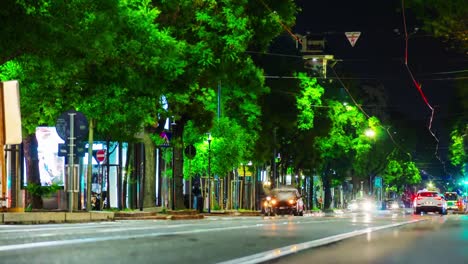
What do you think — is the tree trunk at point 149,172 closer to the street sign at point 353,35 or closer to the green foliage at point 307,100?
the street sign at point 353,35

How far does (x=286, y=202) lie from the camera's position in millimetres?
55656

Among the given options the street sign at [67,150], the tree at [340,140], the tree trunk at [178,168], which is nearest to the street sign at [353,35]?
the tree trunk at [178,168]

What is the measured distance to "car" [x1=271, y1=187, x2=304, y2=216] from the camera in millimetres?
55531

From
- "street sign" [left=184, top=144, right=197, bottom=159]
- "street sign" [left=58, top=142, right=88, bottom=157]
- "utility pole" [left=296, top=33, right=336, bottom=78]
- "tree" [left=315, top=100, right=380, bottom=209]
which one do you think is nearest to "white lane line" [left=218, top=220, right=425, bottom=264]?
"street sign" [left=58, top=142, right=88, bottom=157]

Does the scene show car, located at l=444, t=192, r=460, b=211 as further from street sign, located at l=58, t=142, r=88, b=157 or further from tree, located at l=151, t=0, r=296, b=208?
street sign, located at l=58, t=142, r=88, b=157

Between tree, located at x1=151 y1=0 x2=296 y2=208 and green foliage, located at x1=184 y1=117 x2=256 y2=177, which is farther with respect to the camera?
green foliage, located at x1=184 y1=117 x2=256 y2=177

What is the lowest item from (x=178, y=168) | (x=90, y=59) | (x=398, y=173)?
(x=398, y=173)

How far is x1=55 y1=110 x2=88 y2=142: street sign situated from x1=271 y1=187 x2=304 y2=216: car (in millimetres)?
27246

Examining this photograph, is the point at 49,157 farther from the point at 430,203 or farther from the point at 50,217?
the point at 430,203

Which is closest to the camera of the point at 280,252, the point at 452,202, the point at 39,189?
the point at 280,252

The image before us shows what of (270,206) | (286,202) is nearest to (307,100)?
(286,202)

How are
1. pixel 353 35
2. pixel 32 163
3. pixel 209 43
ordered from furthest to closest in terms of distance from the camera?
pixel 353 35
pixel 209 43
pixel 32 163

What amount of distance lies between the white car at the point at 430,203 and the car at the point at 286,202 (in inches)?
336

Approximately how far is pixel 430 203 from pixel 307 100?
1312 cm
